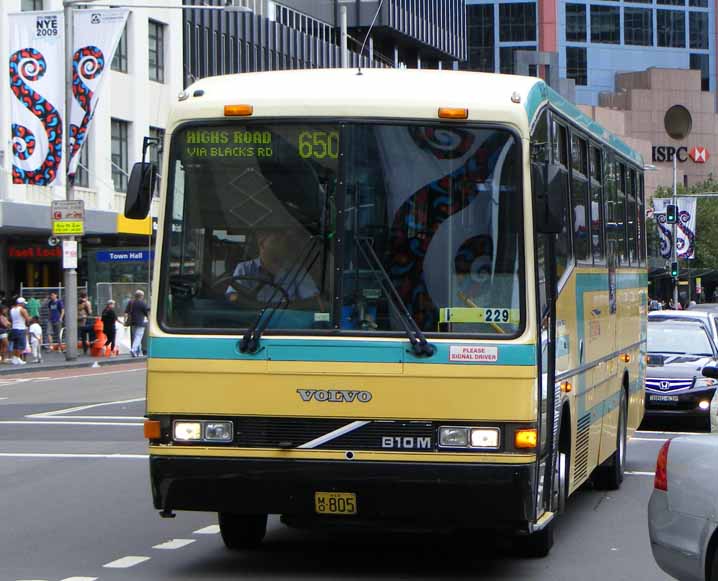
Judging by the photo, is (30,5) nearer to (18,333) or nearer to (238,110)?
(18,333)

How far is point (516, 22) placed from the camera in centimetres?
12769

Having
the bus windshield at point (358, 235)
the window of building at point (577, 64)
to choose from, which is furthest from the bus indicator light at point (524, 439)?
the window of building at point (577, 64)

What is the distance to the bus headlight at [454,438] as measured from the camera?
906 cm

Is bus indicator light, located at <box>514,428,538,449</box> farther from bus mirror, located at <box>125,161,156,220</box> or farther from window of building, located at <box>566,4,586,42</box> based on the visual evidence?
window of building, located at <box>566,4,586,42</box>

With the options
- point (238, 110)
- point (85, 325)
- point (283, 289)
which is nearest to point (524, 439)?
point (283, 289)

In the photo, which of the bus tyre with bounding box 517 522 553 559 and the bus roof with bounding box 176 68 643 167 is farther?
the bus tyre with bounding box 517 522 553 559

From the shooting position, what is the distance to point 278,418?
9.22 m

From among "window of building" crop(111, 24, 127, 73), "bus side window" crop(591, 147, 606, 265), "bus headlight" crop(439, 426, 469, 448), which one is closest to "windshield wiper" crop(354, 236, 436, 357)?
"bus headlight" crop(439, 426, 469, 448)

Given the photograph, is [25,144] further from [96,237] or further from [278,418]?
[278,418]

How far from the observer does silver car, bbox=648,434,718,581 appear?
758 centimetres

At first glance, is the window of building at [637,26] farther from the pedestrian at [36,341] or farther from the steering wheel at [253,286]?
the steering wheel at [253,286]

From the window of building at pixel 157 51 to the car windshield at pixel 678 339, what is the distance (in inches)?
1502

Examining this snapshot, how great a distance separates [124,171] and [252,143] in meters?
46.8

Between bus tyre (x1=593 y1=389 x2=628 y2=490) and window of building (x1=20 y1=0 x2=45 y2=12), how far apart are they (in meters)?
37.5
